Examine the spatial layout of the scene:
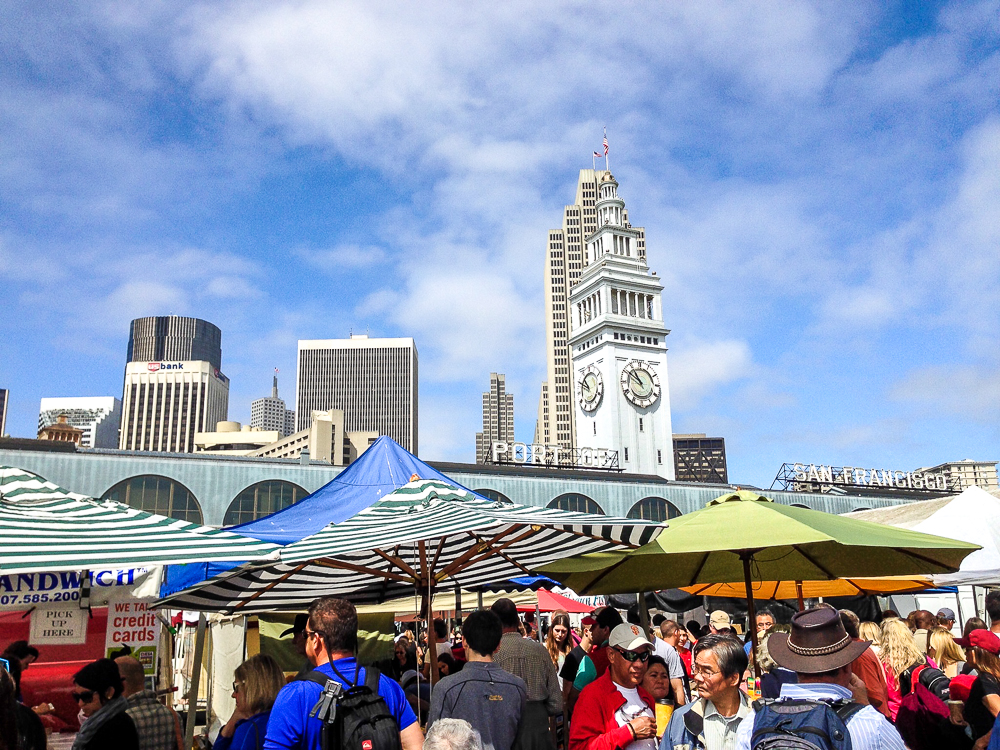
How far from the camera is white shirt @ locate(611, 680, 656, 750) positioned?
15.3 feet

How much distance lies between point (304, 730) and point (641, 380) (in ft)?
216

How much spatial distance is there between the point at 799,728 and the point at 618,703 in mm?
2100

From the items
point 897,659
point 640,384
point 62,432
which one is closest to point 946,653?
point 897,659

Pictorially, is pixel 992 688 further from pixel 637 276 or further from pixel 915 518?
pixel 637 276

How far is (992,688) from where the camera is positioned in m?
4.99

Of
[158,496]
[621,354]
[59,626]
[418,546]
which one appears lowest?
[59,626]

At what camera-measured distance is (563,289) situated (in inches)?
6353

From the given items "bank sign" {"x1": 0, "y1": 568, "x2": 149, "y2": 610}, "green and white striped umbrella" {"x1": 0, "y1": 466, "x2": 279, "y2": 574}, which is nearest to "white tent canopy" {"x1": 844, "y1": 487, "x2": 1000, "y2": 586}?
"green and white striped umbrella" {"x1": 0, "y1": 466, "x2": 279, "y2": 574}

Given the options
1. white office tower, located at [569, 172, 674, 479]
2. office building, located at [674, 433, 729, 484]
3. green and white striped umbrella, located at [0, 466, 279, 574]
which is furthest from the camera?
office building, located at [674, 433, 729, 484]

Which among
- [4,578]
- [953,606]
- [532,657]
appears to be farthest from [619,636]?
[953,606]

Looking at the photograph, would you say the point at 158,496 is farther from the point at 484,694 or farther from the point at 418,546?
the point at 484,694

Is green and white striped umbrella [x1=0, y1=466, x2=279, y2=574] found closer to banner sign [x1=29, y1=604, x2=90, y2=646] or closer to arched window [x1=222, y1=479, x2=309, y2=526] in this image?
banner sign [x1=29, y1=604, x2=90, y2=646]

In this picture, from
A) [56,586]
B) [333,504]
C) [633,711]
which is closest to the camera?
[633,711]

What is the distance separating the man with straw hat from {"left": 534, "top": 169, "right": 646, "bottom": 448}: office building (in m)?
154
